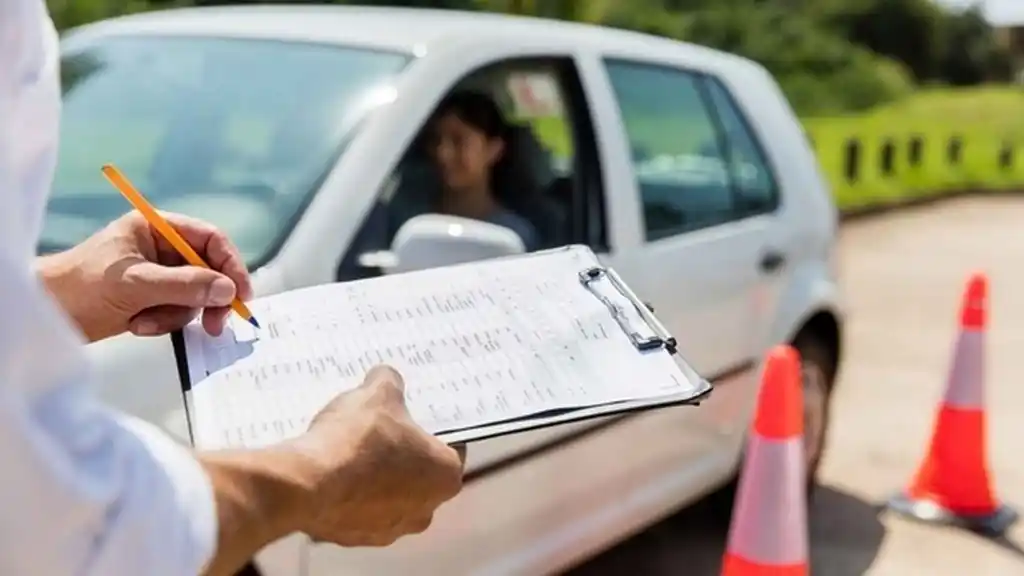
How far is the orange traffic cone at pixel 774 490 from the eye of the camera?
3.35m

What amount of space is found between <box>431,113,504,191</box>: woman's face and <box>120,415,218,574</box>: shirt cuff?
2090 mm

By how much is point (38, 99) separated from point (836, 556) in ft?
13.1

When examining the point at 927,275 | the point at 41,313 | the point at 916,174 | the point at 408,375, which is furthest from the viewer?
the point at 916,174

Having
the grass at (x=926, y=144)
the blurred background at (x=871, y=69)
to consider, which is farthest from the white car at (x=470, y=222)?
the grass at (x=926, y=144)

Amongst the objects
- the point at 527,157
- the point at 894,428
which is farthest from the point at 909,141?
the point at 527,157

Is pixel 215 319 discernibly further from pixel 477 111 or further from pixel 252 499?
pixel 477 111

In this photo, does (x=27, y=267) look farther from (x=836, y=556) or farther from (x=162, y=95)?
(x=836, y=556)

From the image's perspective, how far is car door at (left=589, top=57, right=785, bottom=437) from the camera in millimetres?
3729

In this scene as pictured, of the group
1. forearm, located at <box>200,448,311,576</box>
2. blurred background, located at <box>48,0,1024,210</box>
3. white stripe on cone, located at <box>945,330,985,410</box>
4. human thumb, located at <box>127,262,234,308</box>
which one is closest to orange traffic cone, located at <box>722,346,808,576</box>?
white stripe on cone, located at <box>945,330,985,410</box>

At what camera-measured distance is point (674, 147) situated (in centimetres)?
418

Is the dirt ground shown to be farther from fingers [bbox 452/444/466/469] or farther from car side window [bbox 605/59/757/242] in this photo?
fingers [bbox 452/444/466/469]

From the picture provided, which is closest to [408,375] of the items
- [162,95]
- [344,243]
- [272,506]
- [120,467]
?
[272,506]

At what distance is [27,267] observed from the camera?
100cm

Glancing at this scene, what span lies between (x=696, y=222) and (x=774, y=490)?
3.20 ft
